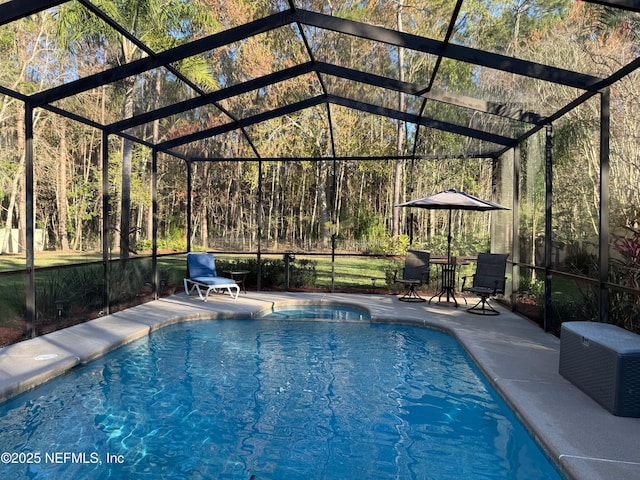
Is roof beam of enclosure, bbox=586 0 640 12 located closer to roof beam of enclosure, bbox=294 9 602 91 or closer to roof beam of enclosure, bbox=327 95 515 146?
roof beam of enclosure, bbox=294 9 602 91

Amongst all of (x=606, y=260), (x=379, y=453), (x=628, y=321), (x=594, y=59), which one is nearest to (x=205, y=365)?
(x=379, y=453)

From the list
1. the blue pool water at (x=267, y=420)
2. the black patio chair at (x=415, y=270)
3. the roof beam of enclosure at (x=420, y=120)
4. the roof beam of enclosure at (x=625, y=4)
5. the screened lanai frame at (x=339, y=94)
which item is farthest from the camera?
the black patio chair at (x=415, y=270)

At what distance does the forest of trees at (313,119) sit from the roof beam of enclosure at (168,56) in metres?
0.11

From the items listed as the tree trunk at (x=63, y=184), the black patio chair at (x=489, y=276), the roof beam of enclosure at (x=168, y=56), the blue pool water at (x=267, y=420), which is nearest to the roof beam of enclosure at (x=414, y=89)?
the roof beam of enclosure at (x=168, y=56)

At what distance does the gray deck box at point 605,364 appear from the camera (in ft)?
10.6

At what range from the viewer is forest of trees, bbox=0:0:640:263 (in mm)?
5008

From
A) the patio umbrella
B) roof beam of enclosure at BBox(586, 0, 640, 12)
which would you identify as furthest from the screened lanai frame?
the patio umbrella

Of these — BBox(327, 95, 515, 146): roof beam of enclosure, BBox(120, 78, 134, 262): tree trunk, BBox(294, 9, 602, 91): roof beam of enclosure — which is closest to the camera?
BBox(294, 9, 602, 91): roof beam of enclosure

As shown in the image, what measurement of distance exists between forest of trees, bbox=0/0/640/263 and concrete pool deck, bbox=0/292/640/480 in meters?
1.54

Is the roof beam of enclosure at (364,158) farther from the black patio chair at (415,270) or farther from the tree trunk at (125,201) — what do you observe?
the black patio chair at (415,270)

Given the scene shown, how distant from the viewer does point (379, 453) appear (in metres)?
3.14

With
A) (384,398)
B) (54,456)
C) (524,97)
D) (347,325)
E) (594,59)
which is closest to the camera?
(54,456)

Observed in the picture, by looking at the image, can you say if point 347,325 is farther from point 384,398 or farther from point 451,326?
point 384,398

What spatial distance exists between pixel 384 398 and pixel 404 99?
5543mm
